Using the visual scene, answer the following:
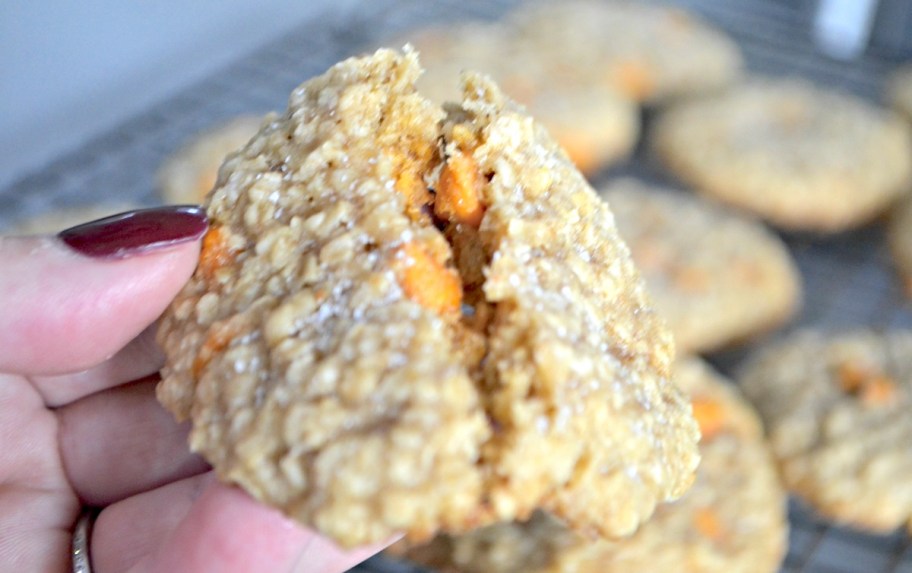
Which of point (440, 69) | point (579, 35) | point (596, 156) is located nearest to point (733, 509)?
point (596, 156)

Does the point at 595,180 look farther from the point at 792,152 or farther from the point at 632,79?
the point at 792,152

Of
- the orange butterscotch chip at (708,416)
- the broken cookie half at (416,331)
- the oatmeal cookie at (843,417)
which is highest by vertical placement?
the broken cookie half at (416,331)

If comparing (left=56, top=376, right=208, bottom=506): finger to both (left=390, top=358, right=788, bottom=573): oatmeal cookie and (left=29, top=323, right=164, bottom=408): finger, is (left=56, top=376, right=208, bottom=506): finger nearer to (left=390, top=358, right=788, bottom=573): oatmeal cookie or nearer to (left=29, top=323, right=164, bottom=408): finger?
(left=29, top=323, right=164, bottom=408): finger

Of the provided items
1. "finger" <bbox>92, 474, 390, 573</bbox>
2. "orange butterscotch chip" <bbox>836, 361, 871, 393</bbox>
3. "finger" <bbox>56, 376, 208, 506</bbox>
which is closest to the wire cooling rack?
"orange butterscotch chip" <bbox>836, 361, 871, 393</bbox>

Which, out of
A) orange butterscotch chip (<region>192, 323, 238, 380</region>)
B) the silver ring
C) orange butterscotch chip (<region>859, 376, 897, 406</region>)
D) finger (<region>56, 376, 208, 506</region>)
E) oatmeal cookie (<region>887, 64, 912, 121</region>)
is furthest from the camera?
oatmeal cookie (<region>887, 64, 912, 121</region>)

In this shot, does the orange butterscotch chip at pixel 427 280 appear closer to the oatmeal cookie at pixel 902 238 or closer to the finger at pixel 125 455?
the finger at pixel 125 455

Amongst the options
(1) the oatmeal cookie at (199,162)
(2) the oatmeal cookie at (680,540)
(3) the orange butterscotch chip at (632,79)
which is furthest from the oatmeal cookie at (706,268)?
(1) the oatmeal cookie at (199,162)

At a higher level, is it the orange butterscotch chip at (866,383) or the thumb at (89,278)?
the thumb at (89,278)
